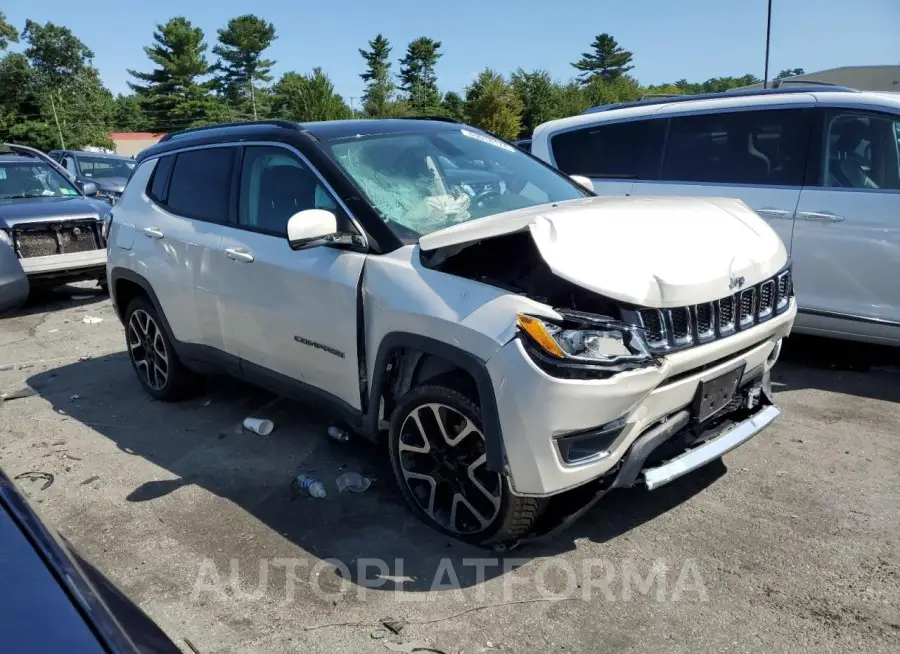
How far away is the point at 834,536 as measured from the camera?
3246mm

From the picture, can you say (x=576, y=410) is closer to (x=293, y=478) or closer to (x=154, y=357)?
(x=293, y=478)

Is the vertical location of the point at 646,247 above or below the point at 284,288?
above

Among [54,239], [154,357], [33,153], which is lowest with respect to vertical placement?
[154,357]

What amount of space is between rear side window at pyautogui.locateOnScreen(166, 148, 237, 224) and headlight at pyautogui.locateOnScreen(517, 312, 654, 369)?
2448 millimetres

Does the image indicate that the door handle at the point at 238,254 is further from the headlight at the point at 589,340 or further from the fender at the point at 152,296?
the headlight at the point at 589,340

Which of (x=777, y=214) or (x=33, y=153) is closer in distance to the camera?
(x=777, y=214)

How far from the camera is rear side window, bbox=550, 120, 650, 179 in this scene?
611 centimetres

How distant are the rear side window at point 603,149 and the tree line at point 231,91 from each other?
32.7m

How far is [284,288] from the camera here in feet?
12.7

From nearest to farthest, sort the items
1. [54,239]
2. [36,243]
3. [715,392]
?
[715,392], [36,243], [54,239]

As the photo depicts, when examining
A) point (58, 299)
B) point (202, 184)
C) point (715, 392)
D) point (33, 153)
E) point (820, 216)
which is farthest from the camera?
point (33, 153)

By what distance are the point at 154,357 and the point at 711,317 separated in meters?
3.96

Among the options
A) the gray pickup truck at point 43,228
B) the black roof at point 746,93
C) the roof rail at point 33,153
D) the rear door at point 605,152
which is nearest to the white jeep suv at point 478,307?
the rear door at point 605,152

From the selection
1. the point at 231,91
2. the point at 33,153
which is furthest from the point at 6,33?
the point at 33,153
